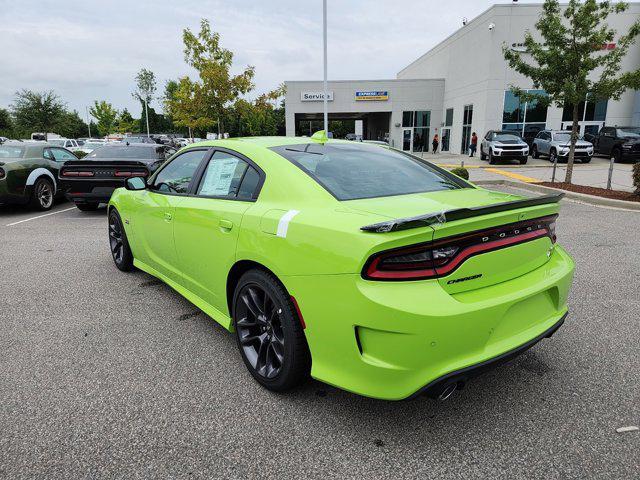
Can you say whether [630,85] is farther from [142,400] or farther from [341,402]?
[142,400]

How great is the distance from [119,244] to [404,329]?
425cm

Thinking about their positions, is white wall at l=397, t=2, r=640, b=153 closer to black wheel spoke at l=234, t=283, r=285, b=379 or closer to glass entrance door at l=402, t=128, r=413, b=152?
glass entrance door at l=402, t=128, r=413, b=152

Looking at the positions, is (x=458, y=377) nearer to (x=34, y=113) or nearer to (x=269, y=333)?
(x=269, y=333)

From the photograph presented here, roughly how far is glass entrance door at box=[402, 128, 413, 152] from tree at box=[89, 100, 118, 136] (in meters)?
55.8

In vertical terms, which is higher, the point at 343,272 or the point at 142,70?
the point at 142,70

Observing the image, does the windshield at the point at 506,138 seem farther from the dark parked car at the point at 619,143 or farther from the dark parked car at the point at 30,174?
the dark parked car at the point at 30,174

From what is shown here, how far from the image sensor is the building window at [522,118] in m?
27.1

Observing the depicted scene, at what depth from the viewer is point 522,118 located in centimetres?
2734

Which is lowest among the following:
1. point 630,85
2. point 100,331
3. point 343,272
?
point 100,331

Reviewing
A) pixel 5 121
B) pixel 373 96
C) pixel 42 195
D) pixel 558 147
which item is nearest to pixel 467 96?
pixel 373 96

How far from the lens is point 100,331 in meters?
3.63

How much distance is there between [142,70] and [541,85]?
3637 inches

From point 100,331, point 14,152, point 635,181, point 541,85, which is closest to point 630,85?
point 541,85

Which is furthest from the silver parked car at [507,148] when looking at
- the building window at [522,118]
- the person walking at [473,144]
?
the building window at [522,118]
